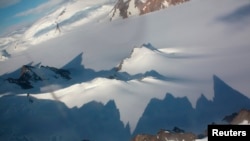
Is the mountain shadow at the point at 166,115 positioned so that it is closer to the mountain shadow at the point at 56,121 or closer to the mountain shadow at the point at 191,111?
the mountain shadow at the point at 191,111

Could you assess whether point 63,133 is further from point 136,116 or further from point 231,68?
point 231,68

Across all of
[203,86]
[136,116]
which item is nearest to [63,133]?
[136,116]

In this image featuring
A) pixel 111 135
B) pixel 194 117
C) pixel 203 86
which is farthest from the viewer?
pixel 203 86

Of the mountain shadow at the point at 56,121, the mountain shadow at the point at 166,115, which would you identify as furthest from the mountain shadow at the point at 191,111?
the mountain shadow at the point at 56,121

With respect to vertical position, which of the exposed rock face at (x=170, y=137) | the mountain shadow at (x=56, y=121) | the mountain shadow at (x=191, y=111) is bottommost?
the mountain shadow at (x=56, y=121)

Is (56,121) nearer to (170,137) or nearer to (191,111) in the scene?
(191,111)
